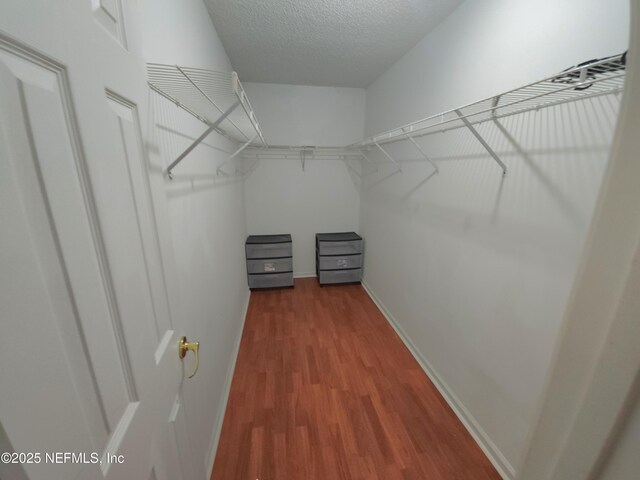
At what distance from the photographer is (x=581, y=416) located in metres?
0.34

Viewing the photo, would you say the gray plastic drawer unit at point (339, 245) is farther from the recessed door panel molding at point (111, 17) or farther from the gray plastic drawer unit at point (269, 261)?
the recessed door panel molding at point (111, 17)

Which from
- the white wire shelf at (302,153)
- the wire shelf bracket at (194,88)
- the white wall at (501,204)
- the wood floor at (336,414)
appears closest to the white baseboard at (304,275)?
the wood floor at (336,414)

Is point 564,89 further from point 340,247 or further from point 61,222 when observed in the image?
point 340,247

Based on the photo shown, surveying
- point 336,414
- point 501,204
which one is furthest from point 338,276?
point 501,204

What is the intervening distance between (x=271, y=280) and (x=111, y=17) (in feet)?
9.40

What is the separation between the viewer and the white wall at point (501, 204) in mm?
918

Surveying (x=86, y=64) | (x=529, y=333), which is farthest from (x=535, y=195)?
(x=86, y=64)

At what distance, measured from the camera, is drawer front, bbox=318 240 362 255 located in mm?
3199

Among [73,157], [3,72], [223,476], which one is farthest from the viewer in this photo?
[223,476]

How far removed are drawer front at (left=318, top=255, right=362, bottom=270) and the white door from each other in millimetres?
2676

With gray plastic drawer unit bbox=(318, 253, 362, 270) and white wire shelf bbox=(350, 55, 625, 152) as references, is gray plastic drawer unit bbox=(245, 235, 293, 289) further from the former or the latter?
white wire shelf bbox=(350, 55, 625, 152)

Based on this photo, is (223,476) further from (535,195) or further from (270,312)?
(535,195)

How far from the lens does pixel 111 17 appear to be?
1.70 feet

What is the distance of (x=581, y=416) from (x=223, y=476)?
1.58 meters
